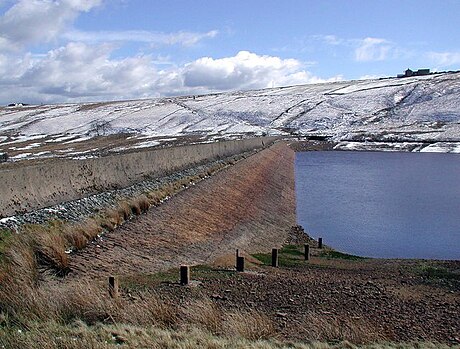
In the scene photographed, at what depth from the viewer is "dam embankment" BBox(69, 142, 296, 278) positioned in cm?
A: 1026

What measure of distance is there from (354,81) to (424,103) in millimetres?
43270

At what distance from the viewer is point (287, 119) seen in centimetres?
8781

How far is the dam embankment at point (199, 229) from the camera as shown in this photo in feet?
33.7

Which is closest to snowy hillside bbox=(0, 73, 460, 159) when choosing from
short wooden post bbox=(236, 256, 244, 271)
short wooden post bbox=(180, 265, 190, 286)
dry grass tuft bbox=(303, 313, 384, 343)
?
short wooden post bbox=(236, 256, 244, 271)

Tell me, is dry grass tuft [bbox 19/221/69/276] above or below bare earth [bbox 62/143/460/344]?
above

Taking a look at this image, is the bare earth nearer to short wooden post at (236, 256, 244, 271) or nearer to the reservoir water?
short wooden post at (236, 256, 244, 271)

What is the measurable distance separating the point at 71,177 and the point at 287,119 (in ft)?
250

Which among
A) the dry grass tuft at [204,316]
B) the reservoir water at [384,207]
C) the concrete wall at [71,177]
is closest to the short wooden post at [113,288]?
the dry grass tuft at [204,316]

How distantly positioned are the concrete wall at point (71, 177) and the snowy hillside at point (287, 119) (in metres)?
44.4

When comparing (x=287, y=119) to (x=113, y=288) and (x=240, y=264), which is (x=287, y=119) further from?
(x=113, y=288)

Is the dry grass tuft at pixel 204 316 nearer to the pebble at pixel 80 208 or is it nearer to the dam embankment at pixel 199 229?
the dam embankment at pixel 199 229

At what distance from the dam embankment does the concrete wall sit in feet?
5.46

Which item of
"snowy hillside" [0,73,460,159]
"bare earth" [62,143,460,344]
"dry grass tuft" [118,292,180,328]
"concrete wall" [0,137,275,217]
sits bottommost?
"bare earth" [62,143,460,344]

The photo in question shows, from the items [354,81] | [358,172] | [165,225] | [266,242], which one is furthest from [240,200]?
[354,81]
